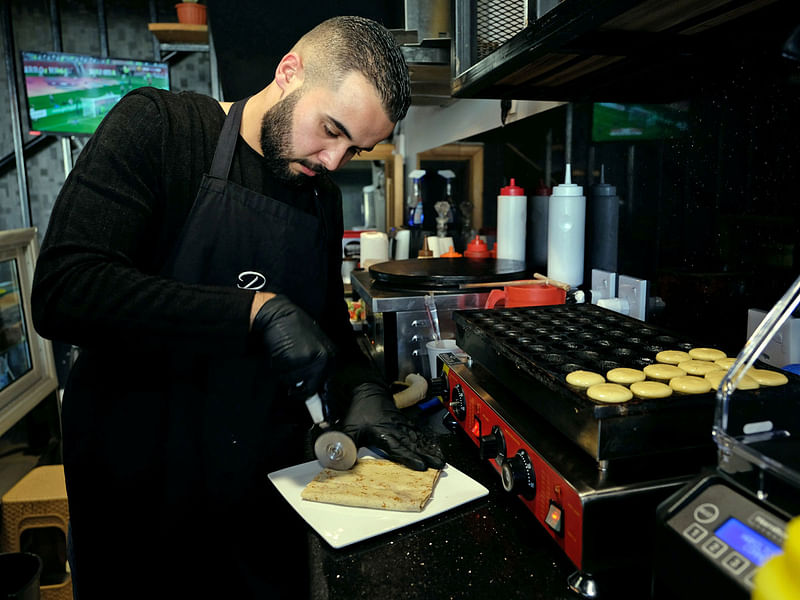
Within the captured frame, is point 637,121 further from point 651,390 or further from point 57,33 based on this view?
point 57,33

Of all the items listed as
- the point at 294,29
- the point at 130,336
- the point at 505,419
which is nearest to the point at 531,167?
the point at 294,29

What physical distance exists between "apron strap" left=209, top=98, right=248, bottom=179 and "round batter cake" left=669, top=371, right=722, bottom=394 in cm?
95

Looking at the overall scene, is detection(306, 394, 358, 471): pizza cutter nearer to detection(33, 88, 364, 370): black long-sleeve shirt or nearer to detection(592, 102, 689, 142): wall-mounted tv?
detection(33, 88, 364, 370): black long-sleeve shirt

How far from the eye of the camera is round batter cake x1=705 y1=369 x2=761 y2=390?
30.3 inches

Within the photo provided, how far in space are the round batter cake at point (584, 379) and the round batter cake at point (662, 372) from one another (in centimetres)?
8

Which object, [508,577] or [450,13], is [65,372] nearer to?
[450,13]

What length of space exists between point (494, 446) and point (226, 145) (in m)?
0.85

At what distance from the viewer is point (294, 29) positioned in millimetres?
1839

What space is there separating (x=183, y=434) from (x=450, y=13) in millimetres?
1760

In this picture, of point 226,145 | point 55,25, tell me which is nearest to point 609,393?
point 226,145

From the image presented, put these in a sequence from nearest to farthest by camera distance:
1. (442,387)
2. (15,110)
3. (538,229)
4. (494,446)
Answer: (494,446), (442,387), (538,229), (15,110)

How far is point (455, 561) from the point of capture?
2.68 feet

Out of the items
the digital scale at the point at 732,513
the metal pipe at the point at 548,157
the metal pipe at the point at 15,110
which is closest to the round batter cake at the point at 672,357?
the digital scale at the point at 732,513

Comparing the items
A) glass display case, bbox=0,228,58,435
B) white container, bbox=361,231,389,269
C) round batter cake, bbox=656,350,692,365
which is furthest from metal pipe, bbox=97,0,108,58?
round batter cake, bbox=656,350,692,365
